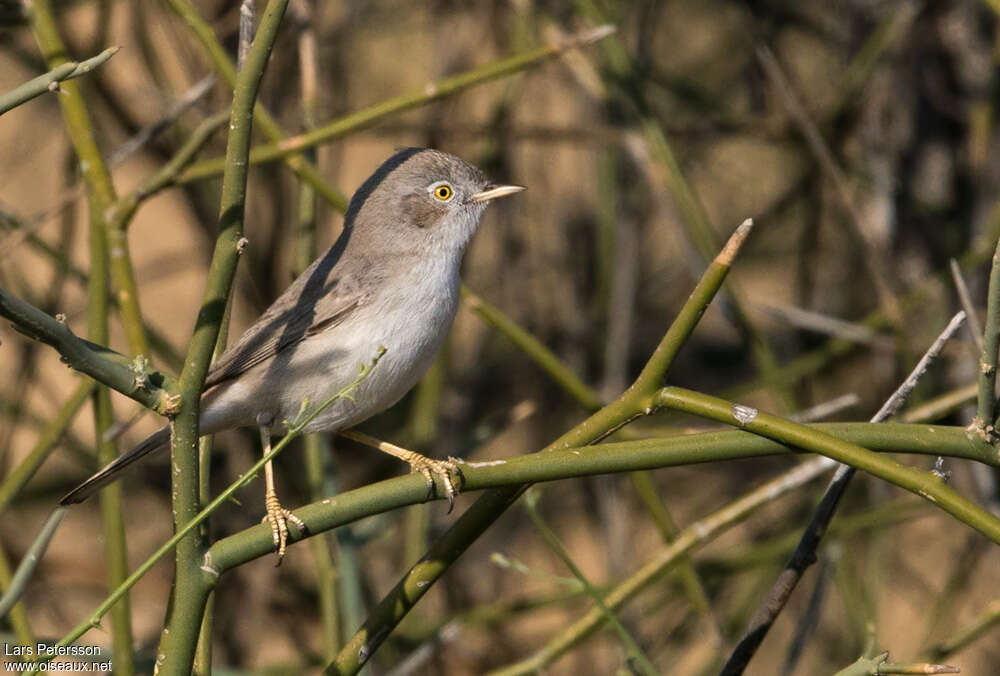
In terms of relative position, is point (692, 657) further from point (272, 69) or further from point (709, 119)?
point (272, 69)

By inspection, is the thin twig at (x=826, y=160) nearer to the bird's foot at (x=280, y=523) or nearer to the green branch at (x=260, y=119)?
the green branch at (x=260, y=119)

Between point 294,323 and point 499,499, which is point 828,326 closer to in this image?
point 294,323

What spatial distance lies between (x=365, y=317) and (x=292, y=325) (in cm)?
25

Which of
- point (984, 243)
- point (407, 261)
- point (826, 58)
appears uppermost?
point (826, 58)

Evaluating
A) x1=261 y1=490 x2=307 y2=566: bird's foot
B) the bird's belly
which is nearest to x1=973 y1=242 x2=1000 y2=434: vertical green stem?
x1=261 y1=490 x2=307 y2=566: bird's foot

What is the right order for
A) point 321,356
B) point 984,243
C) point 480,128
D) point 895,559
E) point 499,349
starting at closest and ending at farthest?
point 321,356 → point 984,243 → point 480,128 → point 895,559 → point 499,349

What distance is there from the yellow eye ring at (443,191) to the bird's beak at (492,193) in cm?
8

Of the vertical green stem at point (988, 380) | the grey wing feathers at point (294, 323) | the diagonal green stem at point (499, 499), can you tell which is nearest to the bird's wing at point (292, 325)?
the grey wing feathers at point (294, 323)

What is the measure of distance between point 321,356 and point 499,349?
3.25 m

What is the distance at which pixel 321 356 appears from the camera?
310cm

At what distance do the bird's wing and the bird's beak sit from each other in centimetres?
55

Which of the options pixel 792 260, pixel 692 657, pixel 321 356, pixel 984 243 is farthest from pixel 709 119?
pixel 692 657

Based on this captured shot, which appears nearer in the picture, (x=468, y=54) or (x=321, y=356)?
(x=321, y=356)

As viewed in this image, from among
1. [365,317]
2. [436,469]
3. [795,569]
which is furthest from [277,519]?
[795,569]
